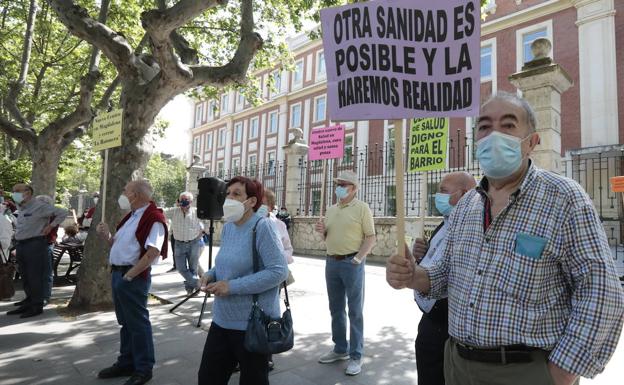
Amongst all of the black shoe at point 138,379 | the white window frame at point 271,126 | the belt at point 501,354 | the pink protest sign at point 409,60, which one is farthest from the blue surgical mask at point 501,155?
the white window frame at point 271,126

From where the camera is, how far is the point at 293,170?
1702cm

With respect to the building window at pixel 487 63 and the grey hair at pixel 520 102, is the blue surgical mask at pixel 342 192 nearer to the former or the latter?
the grey hair at pixel 520 102

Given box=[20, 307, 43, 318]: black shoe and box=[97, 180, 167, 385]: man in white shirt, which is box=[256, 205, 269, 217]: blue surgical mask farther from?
box=[20, 307, 43, 318]: black shoe

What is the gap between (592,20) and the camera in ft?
61.8

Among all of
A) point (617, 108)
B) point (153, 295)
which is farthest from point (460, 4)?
point (617, 108)

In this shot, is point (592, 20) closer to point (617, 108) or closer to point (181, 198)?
point (617, 108)

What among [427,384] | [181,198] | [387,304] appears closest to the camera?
[427,384]

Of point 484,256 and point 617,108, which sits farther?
point 617,108

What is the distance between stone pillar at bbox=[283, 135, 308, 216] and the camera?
16.9m

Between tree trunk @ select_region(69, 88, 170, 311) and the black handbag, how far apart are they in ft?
16.0

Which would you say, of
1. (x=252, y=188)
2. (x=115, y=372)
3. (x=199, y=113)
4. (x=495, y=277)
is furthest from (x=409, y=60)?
(x=199, y=113)

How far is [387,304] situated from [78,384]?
4.83 meters

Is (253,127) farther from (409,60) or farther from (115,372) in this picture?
(409,60)

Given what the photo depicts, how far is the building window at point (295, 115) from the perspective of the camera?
1394 inches
